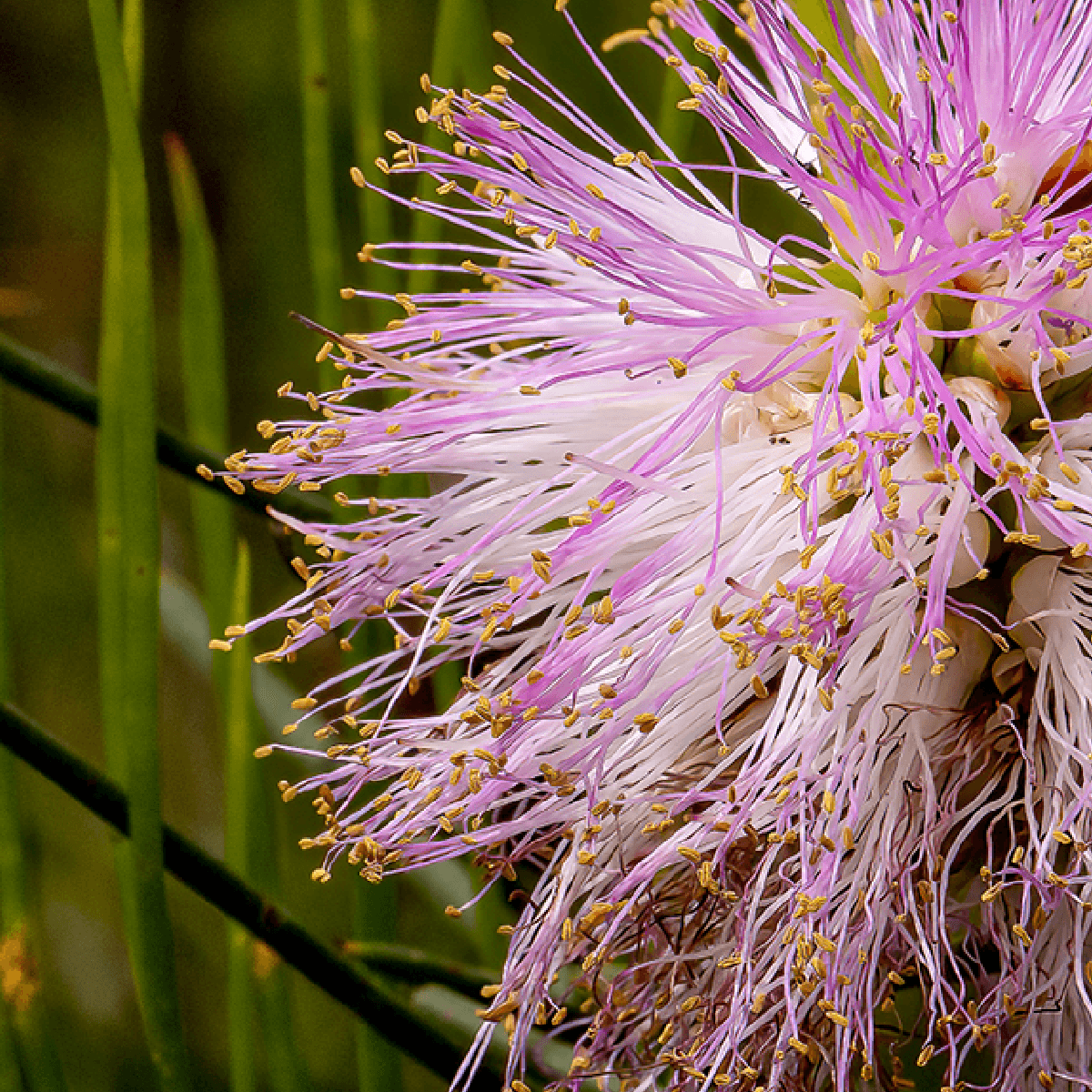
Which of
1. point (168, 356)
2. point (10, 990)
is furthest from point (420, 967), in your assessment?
point (168, 356)

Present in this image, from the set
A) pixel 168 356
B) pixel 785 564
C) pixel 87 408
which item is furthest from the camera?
pixel 168 356

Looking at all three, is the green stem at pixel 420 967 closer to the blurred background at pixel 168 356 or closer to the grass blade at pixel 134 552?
the grass blade at pixel 134 552

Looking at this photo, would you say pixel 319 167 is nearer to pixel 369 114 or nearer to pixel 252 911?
pixel 369 114

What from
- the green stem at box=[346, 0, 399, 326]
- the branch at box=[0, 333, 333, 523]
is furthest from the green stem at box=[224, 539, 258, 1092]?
the green stem at box=[346, 0, 399, 326]

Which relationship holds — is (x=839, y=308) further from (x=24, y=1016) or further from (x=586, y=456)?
(x=24, y=1016)

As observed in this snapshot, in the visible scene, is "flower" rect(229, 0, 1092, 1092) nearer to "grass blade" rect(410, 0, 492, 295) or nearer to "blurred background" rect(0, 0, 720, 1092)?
"grass blade" rect(410, 0, 492, 295)

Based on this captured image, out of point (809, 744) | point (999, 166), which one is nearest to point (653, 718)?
point (809, 744)
